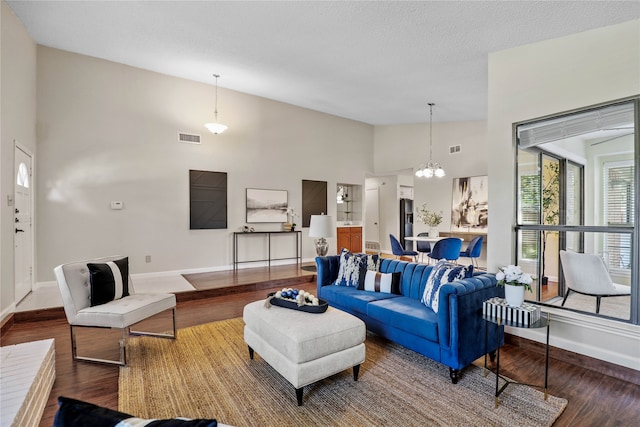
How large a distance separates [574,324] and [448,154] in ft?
16.7

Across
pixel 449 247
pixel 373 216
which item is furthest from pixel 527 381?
pixel 373 216

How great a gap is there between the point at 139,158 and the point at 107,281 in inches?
124

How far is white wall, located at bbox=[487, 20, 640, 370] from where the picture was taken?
2.69m

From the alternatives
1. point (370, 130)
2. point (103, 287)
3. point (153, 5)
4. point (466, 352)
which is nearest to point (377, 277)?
point (466, 352)

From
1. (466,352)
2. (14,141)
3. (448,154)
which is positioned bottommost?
(466,352)

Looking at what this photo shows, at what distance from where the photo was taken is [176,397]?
2250mm

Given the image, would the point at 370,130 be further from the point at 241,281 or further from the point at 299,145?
the point at 241,281

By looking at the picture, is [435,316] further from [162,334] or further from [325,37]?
[325,37]

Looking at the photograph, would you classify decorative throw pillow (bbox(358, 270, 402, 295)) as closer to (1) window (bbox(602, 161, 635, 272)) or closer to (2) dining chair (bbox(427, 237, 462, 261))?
(1) window (bbox(602, 161, 635, 272))

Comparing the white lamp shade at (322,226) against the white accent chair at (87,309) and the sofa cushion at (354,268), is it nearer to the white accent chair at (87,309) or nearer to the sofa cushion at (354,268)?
the sofa cushion at (354,268)

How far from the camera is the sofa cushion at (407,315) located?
257 cm

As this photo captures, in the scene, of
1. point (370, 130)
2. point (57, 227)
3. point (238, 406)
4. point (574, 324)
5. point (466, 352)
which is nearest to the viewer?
point (238, 406)

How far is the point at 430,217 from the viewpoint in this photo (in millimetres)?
6871

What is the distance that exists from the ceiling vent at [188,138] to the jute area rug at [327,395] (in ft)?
13.3
